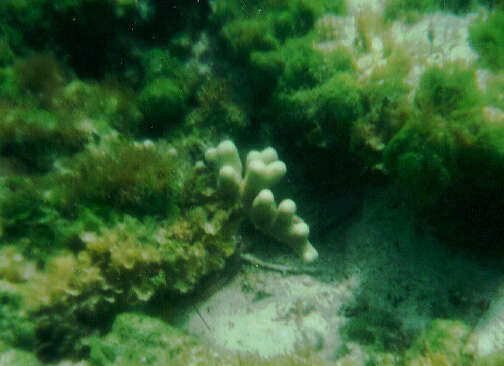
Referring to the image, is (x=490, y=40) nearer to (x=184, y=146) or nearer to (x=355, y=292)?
(x=355, y=292)

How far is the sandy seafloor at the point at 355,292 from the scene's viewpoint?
300 centimetres

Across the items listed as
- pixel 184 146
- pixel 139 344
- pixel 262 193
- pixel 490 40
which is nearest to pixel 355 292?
pixel 262 193

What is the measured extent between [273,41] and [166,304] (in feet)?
11.4

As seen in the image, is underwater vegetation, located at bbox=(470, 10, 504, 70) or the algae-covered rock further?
underwater vegetation, located at bbox=(470, 10, 504, 70)

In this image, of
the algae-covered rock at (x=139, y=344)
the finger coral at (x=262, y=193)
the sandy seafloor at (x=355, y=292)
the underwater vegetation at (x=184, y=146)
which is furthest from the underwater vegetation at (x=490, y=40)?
the algae-covered rock at (x=139, y=344)

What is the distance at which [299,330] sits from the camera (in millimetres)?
3203

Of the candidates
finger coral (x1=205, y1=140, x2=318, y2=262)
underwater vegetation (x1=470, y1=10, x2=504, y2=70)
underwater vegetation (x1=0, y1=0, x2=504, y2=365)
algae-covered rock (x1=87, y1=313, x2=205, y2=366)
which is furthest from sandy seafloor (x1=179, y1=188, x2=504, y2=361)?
underwater vegetation (x1=470, y1=10, x2=504, y2=70)

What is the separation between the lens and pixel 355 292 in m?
3.37

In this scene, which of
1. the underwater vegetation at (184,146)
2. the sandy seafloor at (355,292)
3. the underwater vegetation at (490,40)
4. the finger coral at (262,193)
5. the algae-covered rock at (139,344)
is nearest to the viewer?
the algae-covered rock at (139,344)

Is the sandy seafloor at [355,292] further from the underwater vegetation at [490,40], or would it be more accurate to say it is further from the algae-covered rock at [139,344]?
the underwater vegetation at [490,40]

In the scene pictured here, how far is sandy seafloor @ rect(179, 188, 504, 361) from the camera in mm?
3004

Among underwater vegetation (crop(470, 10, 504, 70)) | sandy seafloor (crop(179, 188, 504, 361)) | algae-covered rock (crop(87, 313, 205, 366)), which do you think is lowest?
algae-covered rock (crop(87, 313, 205, 366))

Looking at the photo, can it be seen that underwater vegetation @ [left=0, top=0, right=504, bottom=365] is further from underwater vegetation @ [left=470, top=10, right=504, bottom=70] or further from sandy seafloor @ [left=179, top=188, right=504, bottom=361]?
sandy seafloor @ [left=179, top=188, right=504, bottom=361]

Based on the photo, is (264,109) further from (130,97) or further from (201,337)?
(201,337)
